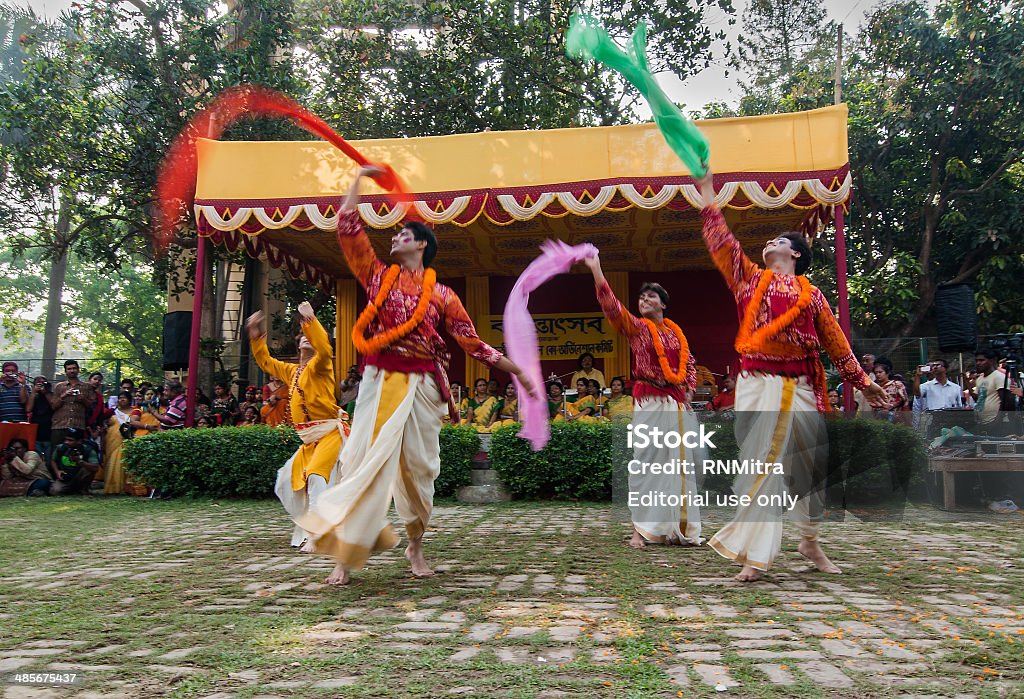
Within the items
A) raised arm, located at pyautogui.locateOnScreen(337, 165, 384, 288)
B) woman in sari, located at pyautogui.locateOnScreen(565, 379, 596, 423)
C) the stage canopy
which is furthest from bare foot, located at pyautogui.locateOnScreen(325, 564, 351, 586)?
the stage canopy

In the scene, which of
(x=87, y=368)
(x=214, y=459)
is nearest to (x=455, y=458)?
(x=214, y=459)

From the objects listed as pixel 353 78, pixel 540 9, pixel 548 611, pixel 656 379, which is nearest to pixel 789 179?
pixel 656 379

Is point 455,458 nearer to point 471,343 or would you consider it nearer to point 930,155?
point 471,343

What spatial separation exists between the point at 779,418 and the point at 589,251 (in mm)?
1446

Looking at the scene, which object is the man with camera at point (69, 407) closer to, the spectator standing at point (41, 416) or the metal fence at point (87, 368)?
the spectator standing at point (41, 416)

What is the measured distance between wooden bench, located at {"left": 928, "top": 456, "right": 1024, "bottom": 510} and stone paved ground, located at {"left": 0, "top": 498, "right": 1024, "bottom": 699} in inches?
91.7

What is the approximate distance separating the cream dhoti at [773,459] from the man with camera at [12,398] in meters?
10.3

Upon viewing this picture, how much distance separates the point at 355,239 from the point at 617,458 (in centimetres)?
490

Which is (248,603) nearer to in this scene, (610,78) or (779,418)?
(779,418)

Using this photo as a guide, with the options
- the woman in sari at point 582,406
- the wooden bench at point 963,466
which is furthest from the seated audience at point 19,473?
the wooden bench at point 963,466

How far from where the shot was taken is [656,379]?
219 inches

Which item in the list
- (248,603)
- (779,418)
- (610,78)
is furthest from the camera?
(610,78)

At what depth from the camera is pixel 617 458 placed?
27.4 feet

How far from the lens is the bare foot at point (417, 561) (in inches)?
169
